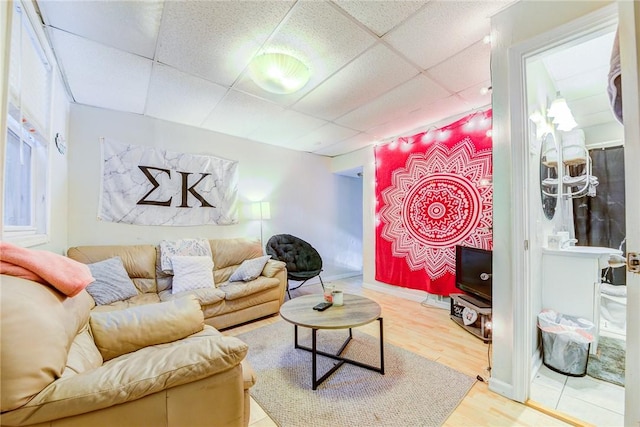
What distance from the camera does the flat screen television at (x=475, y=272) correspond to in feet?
7.60

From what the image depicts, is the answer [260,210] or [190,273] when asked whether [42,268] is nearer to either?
[190,273]

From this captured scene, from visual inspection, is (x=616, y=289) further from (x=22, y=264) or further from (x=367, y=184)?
(x=22, y=264)

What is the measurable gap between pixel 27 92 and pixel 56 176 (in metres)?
0.96

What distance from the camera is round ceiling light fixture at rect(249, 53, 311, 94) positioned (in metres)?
1.84

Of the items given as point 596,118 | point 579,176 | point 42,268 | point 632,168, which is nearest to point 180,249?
point 42,268

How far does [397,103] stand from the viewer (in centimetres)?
266

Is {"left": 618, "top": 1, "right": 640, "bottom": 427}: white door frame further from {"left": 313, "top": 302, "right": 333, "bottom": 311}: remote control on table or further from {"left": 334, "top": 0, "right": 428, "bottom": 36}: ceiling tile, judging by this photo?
{"left": 313, "top": 302, "right": 333, "bottom": 311}: remote control on table

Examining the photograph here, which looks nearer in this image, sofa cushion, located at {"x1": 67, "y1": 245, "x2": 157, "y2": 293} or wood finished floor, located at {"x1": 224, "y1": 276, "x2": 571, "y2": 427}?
wood finished floor, located at {"x1": 224, "y1": 276, "x2": 571, "y2": 427}

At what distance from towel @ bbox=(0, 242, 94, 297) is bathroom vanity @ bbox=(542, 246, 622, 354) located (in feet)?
10.00

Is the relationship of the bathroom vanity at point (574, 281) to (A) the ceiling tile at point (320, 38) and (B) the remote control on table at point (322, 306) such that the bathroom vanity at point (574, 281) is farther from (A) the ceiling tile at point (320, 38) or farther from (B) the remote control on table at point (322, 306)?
(A) the ceiling tile at point (320, 38)

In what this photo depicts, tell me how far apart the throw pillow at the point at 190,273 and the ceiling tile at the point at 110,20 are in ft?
6.38

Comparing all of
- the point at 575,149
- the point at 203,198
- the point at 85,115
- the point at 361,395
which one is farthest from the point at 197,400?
the point at 575,149

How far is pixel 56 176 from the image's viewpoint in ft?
7.42

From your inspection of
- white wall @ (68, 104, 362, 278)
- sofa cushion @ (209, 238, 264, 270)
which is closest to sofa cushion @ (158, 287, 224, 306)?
sofa cushion @ (209, 238, 264, 270)
